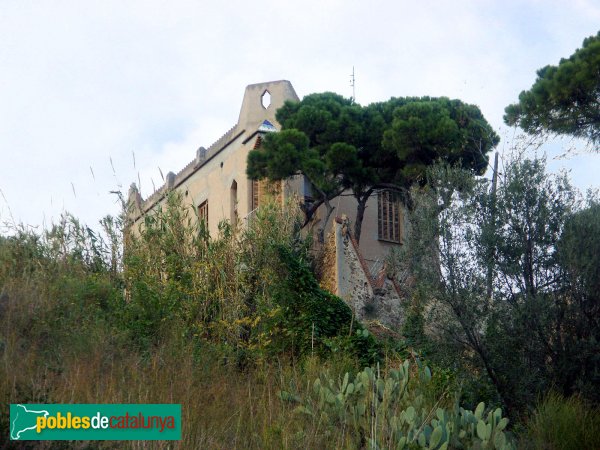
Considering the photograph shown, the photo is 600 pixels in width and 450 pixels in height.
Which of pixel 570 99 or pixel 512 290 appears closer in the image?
pixel 512 290

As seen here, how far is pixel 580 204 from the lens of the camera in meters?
9.95

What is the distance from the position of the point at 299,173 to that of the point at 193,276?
907 cm

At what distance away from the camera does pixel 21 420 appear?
17.9 feet

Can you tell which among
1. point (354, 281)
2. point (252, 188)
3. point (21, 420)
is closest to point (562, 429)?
point (21, 420)

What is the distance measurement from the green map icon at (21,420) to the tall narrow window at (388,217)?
1561 centimetres

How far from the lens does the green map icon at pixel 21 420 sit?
5348 millimetres

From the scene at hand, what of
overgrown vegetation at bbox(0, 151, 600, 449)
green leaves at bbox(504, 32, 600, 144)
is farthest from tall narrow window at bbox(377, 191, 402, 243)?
overgrown vegetation at bbox(0, 151, 600, 449)

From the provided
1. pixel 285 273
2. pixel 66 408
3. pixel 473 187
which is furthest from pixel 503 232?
pixel 66 408

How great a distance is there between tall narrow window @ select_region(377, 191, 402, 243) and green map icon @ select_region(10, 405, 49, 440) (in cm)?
1561

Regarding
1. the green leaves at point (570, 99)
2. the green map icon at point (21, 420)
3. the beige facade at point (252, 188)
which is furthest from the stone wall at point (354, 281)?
the green map icon at point (21, 420)

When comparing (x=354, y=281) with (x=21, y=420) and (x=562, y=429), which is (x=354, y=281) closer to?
(x=562, y=429)

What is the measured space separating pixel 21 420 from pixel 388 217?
53.0 ft

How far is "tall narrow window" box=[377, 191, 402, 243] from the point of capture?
2083cm

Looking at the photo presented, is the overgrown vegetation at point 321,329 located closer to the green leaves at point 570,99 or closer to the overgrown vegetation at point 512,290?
the overgrown vegetation at point 512,290
